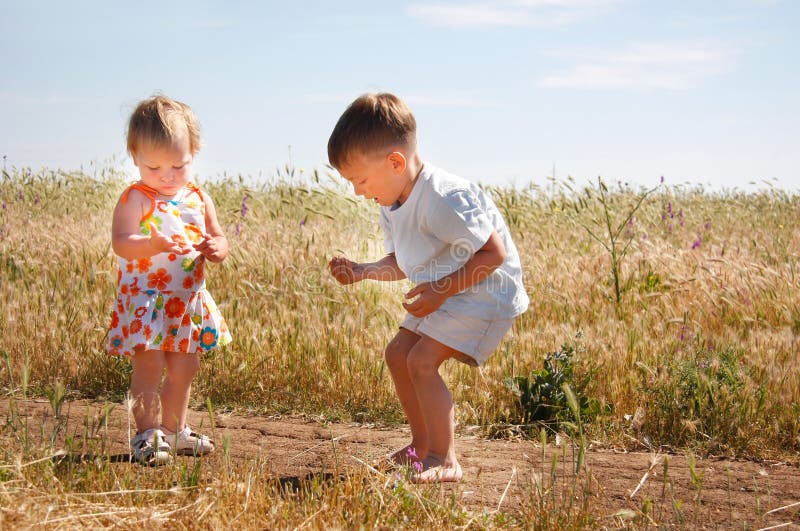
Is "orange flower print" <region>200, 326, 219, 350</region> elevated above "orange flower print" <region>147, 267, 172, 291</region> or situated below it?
below

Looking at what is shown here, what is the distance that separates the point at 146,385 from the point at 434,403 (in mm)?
1212

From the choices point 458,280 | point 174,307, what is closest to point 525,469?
point 458,280

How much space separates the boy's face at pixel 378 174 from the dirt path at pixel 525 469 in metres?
0.88

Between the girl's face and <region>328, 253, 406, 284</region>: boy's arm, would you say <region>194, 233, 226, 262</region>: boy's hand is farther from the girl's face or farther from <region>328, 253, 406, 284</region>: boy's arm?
<region>328, 253, 406, 284</region>: boy's arm

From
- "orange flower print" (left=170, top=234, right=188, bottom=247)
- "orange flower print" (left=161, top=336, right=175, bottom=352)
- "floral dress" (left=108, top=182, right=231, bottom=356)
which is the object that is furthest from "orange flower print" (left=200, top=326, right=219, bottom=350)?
"orange flower print" (left=170, top=234, right=188, bottom=247)

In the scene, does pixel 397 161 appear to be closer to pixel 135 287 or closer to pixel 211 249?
pixel 211 249

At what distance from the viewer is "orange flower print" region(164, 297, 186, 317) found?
3.44 metres

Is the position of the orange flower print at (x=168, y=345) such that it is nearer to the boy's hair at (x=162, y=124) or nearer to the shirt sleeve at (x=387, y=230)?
the boy's hair at (x=162, y=124)

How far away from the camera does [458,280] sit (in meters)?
2.93

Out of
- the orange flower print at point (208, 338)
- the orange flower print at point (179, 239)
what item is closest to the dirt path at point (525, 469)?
the orange flower print at point (208, 338)

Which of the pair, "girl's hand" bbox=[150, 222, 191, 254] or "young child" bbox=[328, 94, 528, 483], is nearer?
"young child" bbox=[328, 94, 528, 483]

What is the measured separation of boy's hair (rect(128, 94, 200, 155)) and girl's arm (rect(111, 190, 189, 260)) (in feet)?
0.68

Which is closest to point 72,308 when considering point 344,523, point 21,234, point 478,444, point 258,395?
point 258,395

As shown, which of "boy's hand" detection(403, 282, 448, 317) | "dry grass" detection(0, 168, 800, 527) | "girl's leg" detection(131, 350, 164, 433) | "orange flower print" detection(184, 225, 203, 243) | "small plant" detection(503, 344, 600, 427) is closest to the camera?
"dry grass" detection(0, 168, 800, 527)
